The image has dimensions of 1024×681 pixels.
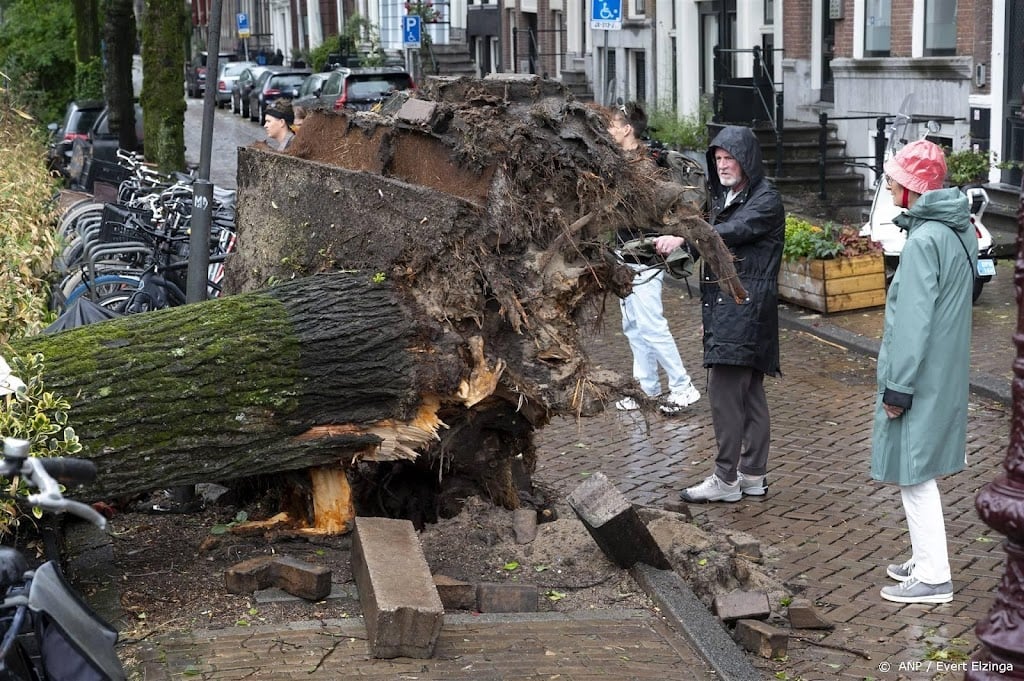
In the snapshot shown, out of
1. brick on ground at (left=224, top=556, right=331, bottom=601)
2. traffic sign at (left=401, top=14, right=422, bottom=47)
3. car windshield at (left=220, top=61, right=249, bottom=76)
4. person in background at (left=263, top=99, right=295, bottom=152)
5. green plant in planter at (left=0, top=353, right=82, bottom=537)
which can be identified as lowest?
brick on ground at (left=224, top=556, right=331, bottom=601)

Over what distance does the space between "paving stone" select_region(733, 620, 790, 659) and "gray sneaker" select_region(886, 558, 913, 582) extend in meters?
0.86

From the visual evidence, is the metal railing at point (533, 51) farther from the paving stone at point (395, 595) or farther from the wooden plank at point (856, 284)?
the paving stone at point (395, 595)

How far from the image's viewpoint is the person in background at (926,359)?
5336 millimetres

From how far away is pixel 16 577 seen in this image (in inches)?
125

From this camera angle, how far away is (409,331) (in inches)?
223

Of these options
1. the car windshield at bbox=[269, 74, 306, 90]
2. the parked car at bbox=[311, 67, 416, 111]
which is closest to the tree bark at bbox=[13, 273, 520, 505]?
the parked car at bbox=[311, 67, 416, 111]

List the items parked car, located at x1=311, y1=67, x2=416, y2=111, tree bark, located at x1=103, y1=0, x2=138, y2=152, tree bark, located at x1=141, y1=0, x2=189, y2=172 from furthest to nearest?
1. parked car, located at x1=311, y1=67, x2=416, y2=111
2. tree bark, located at x1=103, y1=0, x2=138, y2=152
3. tree bark, located at x1=141, y1=0, x2=189, y2=172

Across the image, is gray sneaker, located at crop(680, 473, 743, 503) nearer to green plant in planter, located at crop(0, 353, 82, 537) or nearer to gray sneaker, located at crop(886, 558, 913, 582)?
gray sneaker, located at crop(886, 558, 913, 582)

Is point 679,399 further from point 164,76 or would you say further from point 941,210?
point 164,76

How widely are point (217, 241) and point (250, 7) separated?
68.8 m

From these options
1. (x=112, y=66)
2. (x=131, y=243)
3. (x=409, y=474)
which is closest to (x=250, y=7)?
(x=112, y=66)

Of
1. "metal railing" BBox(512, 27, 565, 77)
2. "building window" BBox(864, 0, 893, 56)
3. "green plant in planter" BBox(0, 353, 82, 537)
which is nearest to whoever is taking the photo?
"green plant in planter" BBox(0, 353, 82, 537)

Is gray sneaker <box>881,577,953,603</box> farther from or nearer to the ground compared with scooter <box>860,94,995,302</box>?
nearer to the ground

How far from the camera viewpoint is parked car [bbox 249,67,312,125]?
37.1 m
